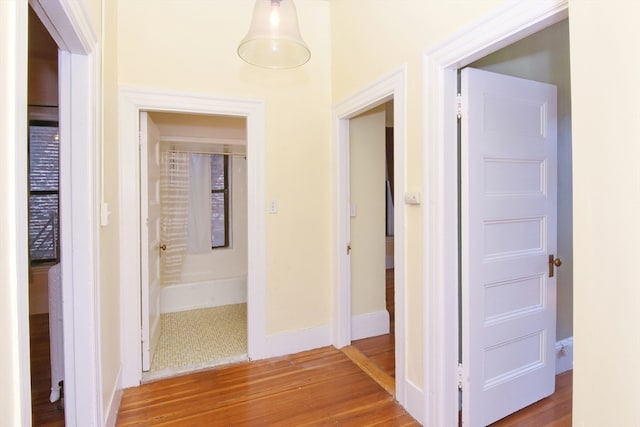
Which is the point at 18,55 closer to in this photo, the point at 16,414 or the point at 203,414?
the point at 16,414

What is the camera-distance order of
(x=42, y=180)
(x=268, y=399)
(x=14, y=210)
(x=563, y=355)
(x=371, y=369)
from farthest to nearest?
(x=42, y=180) < (x=371, y=369) < (x=563, y=355) < (x=268, y=399) < (x=14, y=210)

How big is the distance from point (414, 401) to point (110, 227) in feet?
6.88

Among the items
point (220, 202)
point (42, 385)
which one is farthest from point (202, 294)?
point (42, 385)

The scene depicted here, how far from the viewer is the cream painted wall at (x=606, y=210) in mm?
853

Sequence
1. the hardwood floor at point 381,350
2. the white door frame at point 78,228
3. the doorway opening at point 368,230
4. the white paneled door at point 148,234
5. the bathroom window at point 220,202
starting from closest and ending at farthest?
1. the white door frame at point 78,228
2. the white paneled door at point 148,234
3. the hardwood floor at point 381,350
4. the doorway opening at point 368,230
5. the bathroom window at point 220,202

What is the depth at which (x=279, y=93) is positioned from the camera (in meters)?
2.83

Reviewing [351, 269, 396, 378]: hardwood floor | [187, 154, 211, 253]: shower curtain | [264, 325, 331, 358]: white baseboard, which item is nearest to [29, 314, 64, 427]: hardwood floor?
[264, 325, 331, 358]: white baseboard

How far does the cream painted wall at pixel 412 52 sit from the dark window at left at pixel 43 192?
3.43 m

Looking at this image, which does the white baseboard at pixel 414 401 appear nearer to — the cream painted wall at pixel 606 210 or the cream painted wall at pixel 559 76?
the cream painted wall at pixel 606 210

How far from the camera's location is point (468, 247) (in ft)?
5.95

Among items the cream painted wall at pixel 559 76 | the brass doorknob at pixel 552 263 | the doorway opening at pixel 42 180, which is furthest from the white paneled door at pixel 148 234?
Result: the brass doorknob at pixel 552 263

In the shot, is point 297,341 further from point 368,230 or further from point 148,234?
point 148,234

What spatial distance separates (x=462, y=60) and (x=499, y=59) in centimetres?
56

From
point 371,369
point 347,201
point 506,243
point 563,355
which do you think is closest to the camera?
point 506,243
